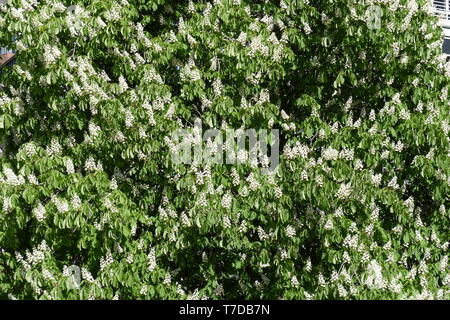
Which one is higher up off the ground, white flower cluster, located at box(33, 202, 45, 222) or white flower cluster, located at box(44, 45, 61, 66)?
white flower cluster, located at box(44, 45, 61, 66)

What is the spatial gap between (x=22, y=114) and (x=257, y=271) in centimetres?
413

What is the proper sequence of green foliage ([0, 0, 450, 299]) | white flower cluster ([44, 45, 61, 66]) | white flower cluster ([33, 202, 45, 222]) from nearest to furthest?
white flower cluster ([33, 202, 45, 222]), green foliage ([0, 0, 450, 299]), white flower cluster ([44, 45, 61, 66])

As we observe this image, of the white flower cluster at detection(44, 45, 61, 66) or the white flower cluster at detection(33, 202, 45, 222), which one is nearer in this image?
the white flower cluster at detection(33, 202, 45, 222)

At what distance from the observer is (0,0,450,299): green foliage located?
33.3ft

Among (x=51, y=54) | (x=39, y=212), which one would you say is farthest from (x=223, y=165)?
(x=51, y=54)

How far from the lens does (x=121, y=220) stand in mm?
9992

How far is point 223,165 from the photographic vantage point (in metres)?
10.5

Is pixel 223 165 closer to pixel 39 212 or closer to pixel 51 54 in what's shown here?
pixel 39 212

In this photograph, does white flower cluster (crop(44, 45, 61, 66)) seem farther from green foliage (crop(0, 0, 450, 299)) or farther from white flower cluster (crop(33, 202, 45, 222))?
white flower cluster (crop(33, 202, 45, 222))

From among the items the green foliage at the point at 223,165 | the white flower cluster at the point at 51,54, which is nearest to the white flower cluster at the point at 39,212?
the green foliage at the point at 223,165

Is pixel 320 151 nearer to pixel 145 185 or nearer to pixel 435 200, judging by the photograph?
pixel 435 200

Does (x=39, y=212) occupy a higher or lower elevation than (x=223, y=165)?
lower

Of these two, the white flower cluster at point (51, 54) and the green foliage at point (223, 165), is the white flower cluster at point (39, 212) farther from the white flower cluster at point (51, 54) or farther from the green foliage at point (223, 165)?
the white flower cluster at point (51, 54)

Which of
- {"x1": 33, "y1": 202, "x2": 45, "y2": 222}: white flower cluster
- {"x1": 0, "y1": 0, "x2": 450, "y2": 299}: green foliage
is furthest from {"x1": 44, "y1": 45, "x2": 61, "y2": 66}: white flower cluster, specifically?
{"x1": 33, "y1": 202, "x2": 45, "y2": 222}: white flower cluster
